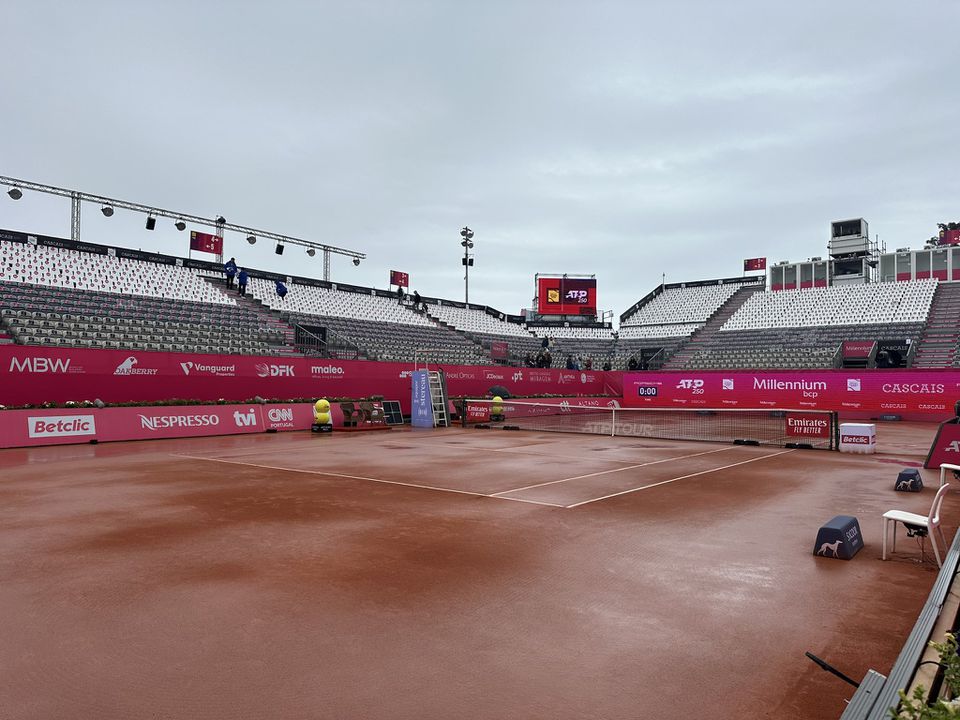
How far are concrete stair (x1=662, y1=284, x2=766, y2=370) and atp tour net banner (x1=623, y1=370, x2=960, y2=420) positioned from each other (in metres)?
9.79

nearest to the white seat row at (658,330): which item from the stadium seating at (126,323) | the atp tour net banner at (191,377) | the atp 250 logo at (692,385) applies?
the atp 250 logo at (692,385)

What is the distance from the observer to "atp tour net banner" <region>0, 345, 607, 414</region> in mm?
20922

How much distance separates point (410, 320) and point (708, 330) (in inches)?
1060

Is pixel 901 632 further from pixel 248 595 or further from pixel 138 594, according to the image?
pixel 138 594

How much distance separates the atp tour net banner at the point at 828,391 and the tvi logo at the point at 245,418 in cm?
2540

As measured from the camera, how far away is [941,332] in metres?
40.8

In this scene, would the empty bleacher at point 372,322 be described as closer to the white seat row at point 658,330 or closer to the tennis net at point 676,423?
the tennis net at point 676,423

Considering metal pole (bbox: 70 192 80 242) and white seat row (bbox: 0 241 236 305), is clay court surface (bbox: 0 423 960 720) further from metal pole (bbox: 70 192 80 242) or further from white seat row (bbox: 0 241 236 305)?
metal pole (bbox: 70 192 80 242)

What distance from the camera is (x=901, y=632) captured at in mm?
5039

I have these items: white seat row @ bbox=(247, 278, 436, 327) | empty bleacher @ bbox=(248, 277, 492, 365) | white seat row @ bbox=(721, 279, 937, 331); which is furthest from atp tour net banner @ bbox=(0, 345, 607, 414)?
white seat row @ bbox=(721, 279, 937, 331)

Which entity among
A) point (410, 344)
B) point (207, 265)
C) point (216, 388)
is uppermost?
point (207, 265)

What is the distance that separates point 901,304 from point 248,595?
52.9 metres

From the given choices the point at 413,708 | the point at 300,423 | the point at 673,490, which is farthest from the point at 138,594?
the point at 300,423

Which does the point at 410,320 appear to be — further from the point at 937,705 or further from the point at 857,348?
the point at 937,705
